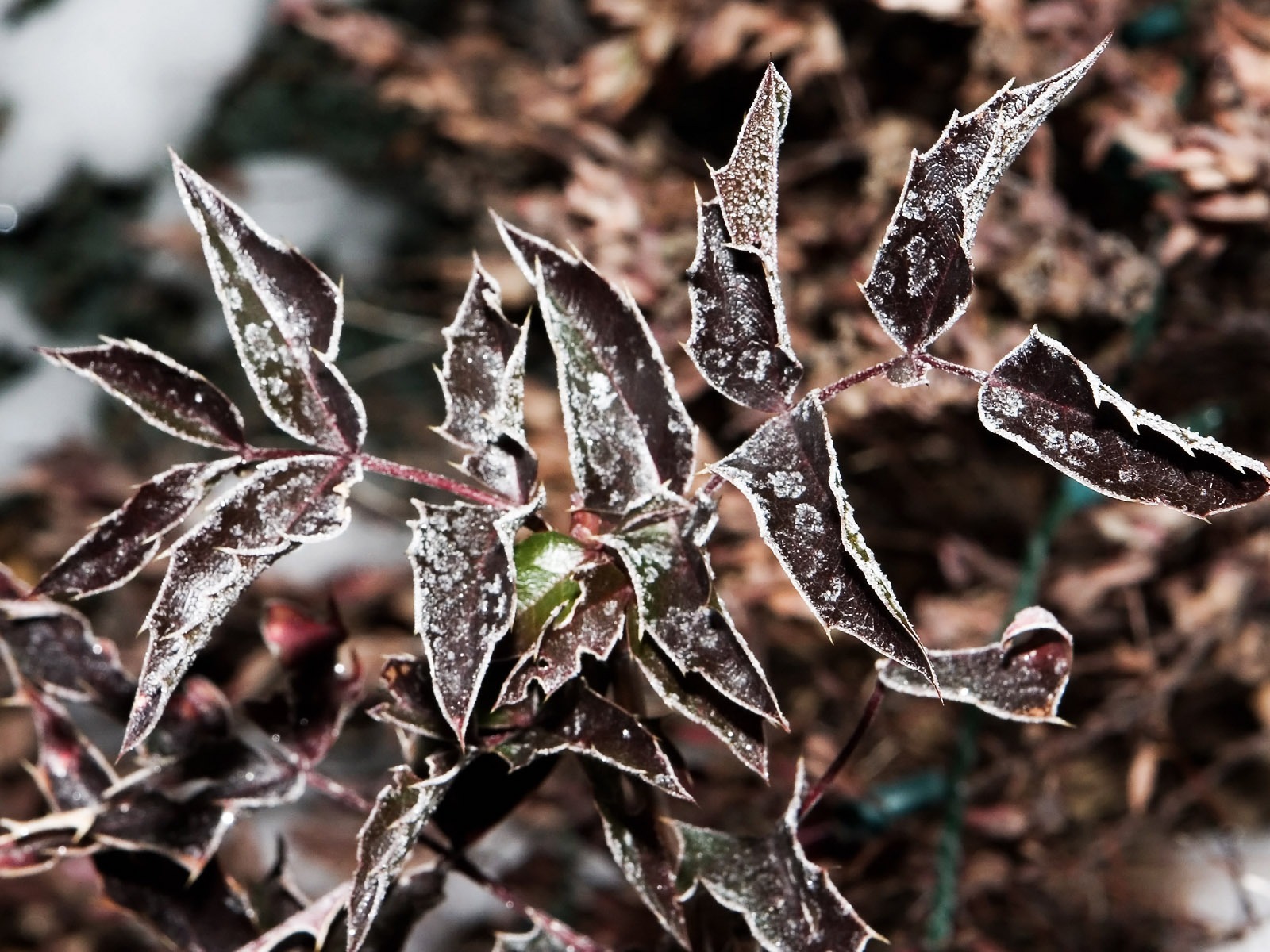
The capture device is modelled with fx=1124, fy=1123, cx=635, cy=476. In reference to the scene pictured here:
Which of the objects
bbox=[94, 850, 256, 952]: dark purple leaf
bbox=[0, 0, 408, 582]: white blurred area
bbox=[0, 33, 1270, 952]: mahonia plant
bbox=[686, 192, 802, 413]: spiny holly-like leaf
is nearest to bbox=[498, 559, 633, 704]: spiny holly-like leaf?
bbox=[0, 33, 1270, 952]: mahonia plant

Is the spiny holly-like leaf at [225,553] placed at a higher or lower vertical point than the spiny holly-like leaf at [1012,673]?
higher

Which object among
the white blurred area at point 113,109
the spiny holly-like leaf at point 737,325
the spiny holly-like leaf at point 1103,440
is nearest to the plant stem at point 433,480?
the spiny holly-like leaf at point 737,325

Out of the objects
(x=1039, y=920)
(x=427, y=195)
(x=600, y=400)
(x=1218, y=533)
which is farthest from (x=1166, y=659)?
(x=427, y=195)

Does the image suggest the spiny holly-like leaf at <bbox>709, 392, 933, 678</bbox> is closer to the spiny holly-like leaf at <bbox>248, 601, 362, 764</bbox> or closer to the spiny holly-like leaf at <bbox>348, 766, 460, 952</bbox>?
the spiny holly-like leaf at <bbox>348, 766, 460, 952</bbox>

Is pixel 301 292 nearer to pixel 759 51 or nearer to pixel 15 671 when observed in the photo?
pixel 15 671

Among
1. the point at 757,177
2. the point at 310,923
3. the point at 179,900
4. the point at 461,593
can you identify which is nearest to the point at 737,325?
the point at 757,177

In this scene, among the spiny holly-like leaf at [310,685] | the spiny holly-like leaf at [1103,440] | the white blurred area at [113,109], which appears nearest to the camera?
the spiny holly-like leaf at [1103,440]

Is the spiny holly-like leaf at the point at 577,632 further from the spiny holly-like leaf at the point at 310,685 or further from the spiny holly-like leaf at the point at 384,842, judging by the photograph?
the spiny holly-like leaf at the point at 310,685
